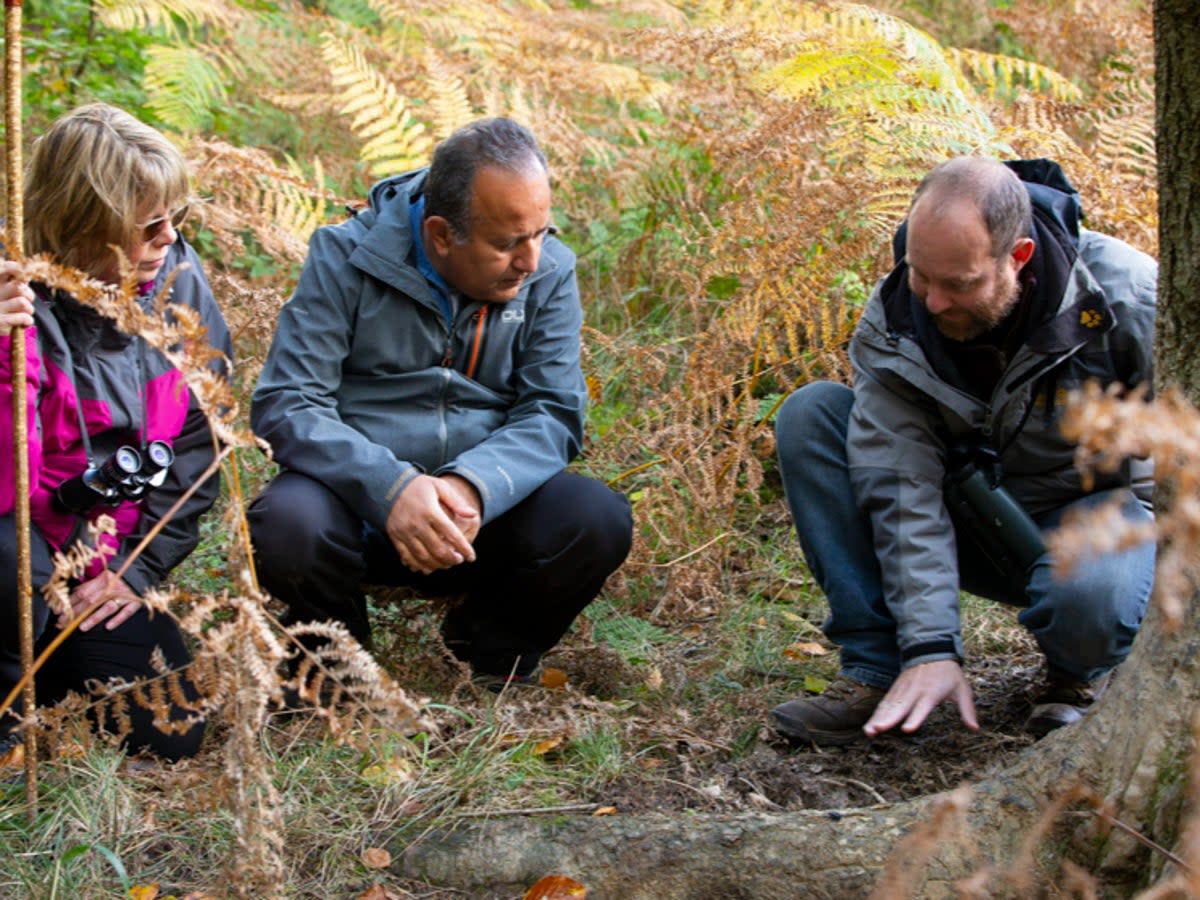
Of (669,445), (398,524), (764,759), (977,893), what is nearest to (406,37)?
(669,445)

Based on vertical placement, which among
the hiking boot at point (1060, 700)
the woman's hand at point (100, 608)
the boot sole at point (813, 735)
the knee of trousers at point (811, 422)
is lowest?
the boot sole at point (813, 735)

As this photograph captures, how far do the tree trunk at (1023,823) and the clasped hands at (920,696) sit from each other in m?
0.37

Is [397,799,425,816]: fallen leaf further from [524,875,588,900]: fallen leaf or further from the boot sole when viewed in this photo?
the boot sole

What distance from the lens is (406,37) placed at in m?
7.15

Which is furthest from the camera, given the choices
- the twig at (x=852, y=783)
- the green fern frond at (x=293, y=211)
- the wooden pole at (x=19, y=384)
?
the green fern frond at (x=293, y=211)

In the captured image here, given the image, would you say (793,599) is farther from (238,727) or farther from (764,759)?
(238,727)

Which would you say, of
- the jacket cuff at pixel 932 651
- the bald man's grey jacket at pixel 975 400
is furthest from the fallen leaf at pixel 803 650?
the jacket cuff at pixel 932 651

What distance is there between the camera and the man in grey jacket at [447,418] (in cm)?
315

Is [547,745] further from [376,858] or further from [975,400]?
[975,400]

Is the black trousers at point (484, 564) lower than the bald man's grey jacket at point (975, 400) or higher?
lower

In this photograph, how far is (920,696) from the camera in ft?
9.49

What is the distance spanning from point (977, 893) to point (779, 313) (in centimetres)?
241

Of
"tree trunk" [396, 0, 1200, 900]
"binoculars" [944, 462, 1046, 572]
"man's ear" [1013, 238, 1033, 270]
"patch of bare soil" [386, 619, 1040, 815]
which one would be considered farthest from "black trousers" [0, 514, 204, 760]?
"man's ear" [1013, 238, 1033, 270]

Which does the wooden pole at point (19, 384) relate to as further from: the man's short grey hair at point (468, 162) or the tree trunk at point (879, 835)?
the man's short grey hair at point (468, 162)
